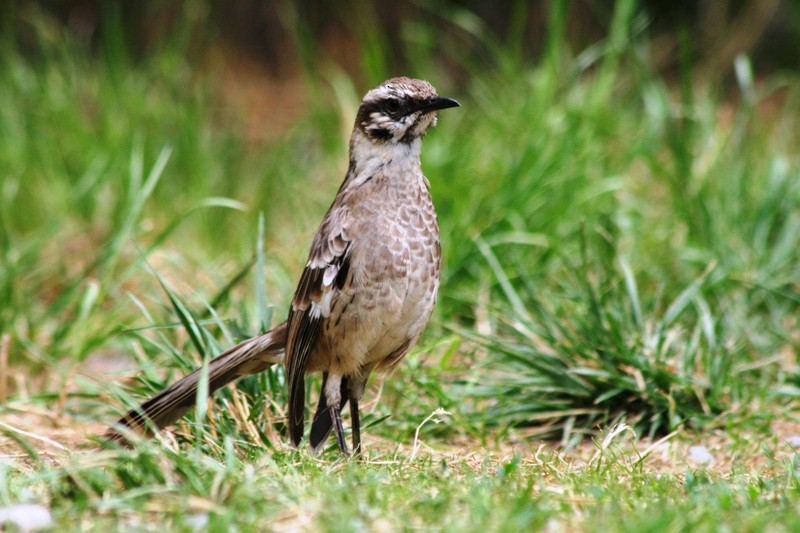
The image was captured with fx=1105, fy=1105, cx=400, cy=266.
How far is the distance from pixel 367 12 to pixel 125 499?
7.60 m

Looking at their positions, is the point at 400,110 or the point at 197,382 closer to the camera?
the point at 197,382

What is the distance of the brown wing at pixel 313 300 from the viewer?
4.21 m

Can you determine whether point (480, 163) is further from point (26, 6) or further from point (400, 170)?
point (26, 6)

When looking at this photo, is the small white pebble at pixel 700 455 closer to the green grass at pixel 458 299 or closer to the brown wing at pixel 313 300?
the green grass at pixel 458 299

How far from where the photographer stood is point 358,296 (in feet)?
14.0

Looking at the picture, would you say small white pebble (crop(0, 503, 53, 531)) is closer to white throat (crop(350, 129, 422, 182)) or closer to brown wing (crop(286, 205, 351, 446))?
brown wing (crop(286, 205, 351, 446))

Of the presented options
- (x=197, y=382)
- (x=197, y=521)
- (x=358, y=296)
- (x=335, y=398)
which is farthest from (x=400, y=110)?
(x=197, y=521)

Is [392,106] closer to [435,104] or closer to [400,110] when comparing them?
[400,110]

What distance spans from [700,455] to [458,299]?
1654 mm

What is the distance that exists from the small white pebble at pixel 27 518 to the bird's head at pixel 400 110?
2.15 m

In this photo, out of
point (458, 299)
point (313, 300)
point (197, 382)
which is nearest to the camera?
point (197, 382)

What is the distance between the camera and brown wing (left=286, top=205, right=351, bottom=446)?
4215 millimetres

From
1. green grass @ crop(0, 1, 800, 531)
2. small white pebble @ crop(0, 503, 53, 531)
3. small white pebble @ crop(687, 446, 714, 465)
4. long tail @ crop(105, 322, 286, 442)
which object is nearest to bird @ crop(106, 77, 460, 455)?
long tail @ crop(105, 322, 286, 442)

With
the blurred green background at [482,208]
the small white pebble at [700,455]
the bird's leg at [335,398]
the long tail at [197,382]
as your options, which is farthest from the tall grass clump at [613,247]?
the long tail at [197,382]
